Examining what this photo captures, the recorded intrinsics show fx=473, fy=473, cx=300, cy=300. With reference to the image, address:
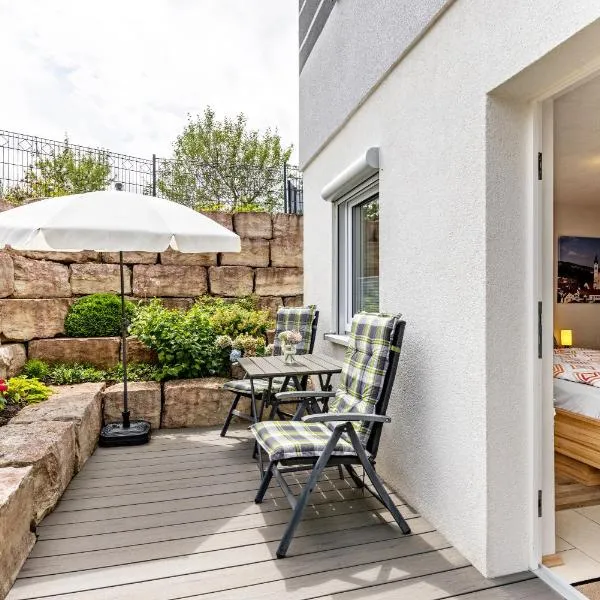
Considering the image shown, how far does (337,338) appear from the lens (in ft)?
14.3

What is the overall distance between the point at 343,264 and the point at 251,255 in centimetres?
240

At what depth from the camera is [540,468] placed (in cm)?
220

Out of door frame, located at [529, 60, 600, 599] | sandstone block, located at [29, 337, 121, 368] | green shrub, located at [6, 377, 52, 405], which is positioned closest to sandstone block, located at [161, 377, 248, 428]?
sandstone block, located at [29, 337, 121, 368]

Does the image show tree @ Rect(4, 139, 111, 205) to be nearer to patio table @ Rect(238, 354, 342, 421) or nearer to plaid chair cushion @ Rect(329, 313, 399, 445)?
patio table @ Rect(238, 354, 342, 421)

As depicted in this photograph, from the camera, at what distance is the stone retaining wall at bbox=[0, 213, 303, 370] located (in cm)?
515

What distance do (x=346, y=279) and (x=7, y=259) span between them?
3.61m

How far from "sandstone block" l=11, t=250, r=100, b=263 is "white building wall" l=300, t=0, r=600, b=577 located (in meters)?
4.57

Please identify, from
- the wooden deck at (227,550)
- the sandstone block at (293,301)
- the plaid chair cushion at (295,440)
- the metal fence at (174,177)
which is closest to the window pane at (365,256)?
the plaid chair cushion at (295,440)

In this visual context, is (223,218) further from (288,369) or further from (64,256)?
(288,369)

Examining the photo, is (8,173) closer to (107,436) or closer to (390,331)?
(107,436)

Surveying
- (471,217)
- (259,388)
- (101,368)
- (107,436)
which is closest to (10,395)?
(107,436)

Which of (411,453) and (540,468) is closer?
(540,468)

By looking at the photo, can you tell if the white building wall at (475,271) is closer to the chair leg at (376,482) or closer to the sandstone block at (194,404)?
the chair leg at (376,482)

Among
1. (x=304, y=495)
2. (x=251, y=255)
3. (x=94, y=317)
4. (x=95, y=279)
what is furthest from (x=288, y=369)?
(x=95, y=279)
